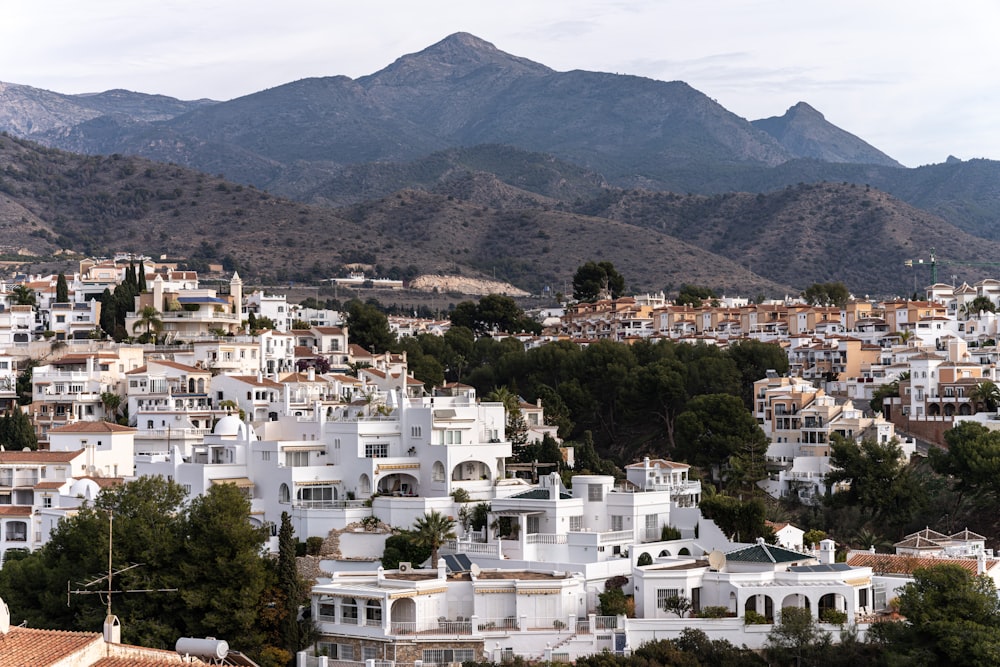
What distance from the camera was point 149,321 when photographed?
80688 mm

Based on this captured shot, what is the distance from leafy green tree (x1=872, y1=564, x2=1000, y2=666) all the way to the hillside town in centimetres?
211

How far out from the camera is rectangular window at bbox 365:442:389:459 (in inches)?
2051

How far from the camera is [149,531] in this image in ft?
146

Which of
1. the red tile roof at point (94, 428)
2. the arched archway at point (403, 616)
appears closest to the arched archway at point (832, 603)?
the arched archway at point (403, 616)

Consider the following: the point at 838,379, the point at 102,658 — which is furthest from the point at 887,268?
the point at 102,658

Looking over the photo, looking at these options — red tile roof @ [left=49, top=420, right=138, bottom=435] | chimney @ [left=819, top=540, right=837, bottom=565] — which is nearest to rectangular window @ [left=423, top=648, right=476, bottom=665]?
chimney @ [left=819, top=540, right=837, bottom=565]

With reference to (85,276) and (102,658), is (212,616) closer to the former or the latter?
(102,658)

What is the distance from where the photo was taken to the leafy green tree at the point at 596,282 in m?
110

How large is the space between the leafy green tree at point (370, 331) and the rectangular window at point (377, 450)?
33.5 metres

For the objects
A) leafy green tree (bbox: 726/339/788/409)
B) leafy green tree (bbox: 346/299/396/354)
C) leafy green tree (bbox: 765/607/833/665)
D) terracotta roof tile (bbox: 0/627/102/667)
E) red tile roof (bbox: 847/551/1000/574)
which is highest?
leafy green tree (bbox: 346/299/396/354)

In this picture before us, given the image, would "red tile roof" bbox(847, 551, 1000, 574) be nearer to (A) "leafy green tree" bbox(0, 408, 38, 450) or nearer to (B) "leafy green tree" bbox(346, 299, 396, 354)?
(A) "leafy green tree" bbox(0, 408, 38, 450)

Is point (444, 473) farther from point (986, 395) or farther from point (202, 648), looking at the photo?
point (986, 395)

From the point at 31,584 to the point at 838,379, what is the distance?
46017mm

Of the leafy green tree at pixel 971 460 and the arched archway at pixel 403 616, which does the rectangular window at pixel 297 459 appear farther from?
the leafy green tree at pixel 971 460
